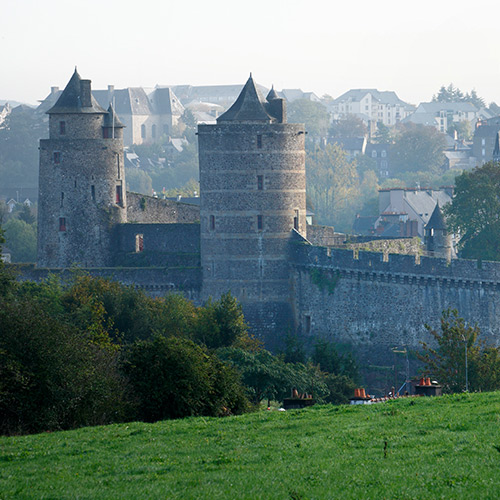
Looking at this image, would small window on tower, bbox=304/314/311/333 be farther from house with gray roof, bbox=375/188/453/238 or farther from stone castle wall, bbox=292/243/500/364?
house with gray roof, bbox=375/188/453/238

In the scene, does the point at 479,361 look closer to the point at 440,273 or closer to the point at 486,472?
the point at 440,273

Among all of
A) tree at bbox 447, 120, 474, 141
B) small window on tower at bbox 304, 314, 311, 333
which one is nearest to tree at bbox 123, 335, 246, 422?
small window on tower at bbox 304, 314, 311, 333

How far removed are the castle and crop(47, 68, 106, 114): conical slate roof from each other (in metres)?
0.05

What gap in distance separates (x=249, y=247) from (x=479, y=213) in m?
14.2

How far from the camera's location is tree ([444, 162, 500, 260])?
62.2 meters

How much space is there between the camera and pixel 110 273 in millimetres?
56531

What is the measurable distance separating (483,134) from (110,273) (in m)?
109

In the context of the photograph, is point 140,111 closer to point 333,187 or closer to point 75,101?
point 333,187

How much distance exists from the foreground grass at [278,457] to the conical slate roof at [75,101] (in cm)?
3268

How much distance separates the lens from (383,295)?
52.3 m

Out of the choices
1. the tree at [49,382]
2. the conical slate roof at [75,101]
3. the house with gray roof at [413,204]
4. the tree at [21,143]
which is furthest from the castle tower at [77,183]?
the tree at [21,143]

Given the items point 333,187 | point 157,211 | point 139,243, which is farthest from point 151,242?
point 333,187

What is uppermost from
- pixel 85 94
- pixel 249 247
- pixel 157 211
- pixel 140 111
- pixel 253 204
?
pixel 140 111

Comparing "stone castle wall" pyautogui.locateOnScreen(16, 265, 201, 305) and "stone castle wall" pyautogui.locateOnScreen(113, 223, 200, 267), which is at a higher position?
"stone castle wall" pyautogui.locateOnScreen(113, 223, 200, 267)
